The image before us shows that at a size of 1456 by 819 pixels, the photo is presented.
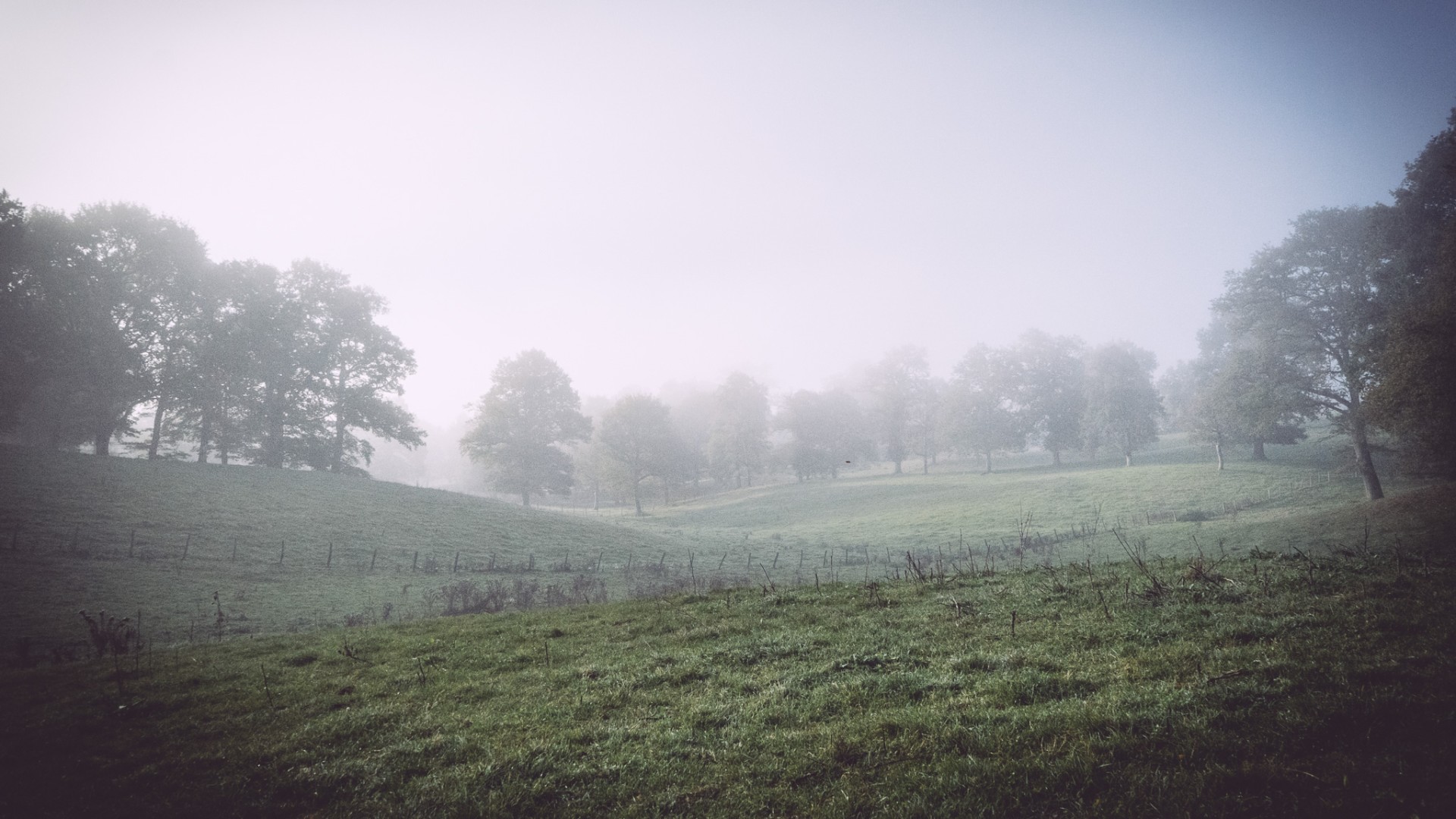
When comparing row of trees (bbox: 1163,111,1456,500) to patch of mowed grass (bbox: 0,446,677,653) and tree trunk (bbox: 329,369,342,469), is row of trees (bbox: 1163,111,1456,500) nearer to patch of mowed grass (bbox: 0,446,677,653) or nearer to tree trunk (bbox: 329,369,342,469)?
patch of mowed grass (bbox: 0,446,677,653)

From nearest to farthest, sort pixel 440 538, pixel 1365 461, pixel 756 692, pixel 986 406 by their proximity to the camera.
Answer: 1. pixel 756 692
2. pixel 1365 461
3. pixel 440 538
4. pixel 986 406

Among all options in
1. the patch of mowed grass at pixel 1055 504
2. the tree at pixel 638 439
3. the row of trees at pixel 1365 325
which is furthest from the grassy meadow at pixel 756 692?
the tree at pixel 638 439

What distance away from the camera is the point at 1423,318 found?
78.1 ft

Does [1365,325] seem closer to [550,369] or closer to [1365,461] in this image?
[1365,461]

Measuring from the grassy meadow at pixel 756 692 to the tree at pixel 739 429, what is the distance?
2276 inches

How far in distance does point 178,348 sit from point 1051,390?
320 ft

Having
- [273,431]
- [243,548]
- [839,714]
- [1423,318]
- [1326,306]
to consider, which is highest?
[1326,306]

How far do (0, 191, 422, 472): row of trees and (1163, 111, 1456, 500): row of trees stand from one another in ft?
232

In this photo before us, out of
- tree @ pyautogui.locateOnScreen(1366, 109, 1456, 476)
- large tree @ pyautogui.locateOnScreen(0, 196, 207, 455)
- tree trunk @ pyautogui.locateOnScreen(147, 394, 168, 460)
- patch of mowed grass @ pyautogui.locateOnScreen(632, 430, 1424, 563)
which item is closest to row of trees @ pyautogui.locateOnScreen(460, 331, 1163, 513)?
patch of mowed grass @ pyautogui.locateOnScreen(632, 430, 1424, 563)

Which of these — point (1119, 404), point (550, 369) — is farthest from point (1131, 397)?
point (550, 369)

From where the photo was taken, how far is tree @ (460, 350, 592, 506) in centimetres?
6400

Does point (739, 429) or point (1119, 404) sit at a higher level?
point (1119, 404)

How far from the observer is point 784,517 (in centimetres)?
5878

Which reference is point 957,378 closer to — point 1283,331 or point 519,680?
point 1283,331
